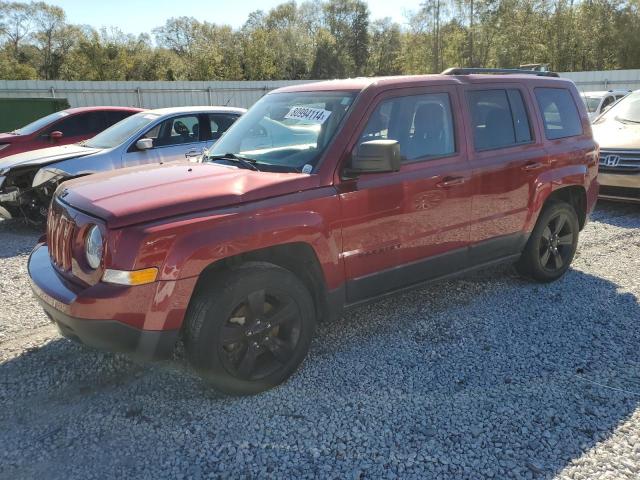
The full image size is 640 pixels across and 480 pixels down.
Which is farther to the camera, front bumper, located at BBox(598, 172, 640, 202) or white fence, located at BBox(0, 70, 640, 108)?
white fence, located at BBox(0, 70, 640, 108)

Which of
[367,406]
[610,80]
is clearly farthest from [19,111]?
[610,80]

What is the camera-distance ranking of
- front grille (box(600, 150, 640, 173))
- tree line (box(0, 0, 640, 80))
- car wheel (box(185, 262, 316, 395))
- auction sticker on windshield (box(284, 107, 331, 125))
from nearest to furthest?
car wheel (box(185, 262, 316, 395)) < auction sticker on windshield (box(284, 107, 331, 125)) < front grille (box(600, 150, 640, 173)) < tree line (box(0, 0, 640, 80))

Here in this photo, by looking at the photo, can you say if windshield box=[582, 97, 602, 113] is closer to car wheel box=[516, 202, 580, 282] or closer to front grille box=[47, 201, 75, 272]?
car wheel box=[516, 202, 580, 282]

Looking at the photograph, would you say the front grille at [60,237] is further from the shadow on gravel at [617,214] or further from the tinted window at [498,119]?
the shadow on gravel at [617,214]

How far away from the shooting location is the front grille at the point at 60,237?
3023 millimetres

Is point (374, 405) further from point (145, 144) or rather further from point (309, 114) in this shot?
point (145, 144)

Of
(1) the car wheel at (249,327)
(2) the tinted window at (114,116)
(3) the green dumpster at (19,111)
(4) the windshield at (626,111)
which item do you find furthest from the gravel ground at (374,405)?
(3) the green dumpster at (19,111)

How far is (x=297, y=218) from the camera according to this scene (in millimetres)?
3121

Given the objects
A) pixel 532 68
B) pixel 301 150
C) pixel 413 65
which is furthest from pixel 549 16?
pixel 301 150

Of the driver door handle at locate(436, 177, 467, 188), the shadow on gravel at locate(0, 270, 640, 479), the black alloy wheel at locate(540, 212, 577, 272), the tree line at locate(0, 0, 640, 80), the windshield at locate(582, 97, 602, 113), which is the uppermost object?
the tree line at locate(0, 0, 640, 80)

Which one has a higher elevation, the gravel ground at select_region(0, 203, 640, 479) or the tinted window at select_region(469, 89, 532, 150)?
the tinted window at select_region(469, 89, 532, 150)

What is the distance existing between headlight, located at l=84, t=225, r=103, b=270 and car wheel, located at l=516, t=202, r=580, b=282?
12.0 feet

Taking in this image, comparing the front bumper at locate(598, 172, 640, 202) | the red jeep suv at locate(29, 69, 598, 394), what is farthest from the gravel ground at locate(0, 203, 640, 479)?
the front bumper at locate(598, 172, 640, 202)

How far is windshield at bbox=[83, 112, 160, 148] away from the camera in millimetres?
7605
